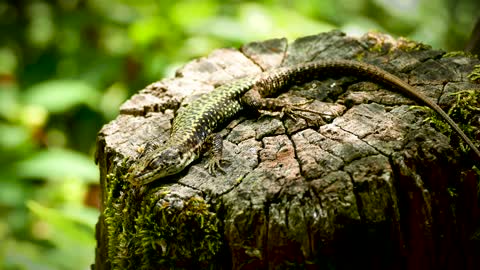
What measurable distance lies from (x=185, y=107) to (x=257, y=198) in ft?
4.33

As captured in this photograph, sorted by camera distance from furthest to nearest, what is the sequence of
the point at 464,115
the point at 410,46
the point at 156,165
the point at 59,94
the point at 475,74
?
the point at 59,94 < the point at 410,46 < the point at 475,74 < the point at 464,115 < the point at 156,165

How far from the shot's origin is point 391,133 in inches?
107

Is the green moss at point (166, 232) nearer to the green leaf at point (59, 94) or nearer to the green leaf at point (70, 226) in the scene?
the green leaf at point (70, 226)

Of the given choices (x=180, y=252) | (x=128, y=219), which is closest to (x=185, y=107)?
(x=128, y=219)

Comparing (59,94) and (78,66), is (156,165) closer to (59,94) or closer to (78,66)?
(59,94)

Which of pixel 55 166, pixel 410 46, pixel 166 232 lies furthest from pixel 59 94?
pixel 410 46

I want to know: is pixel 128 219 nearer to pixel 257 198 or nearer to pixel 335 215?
pixel 257 198

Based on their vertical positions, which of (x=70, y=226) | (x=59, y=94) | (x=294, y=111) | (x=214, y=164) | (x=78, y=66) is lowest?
(x=214, y=164)

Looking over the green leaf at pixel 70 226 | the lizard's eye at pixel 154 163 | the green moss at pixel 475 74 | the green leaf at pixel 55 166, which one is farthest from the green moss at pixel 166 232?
the green leaf at pixel 55 166

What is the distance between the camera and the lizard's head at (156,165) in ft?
8.91

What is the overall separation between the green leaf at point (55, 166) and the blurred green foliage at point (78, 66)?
0.03 ft

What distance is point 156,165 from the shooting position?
108 inches

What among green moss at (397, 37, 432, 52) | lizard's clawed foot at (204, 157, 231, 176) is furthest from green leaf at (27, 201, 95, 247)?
green moss at (397, 37, 432, 52)

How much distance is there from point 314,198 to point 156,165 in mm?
897
